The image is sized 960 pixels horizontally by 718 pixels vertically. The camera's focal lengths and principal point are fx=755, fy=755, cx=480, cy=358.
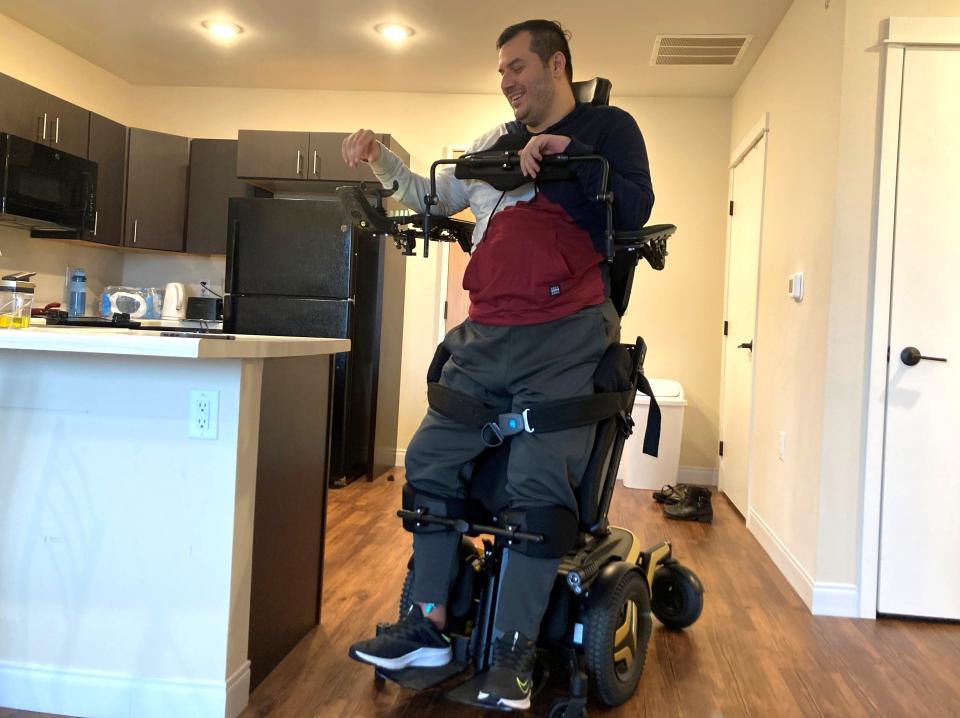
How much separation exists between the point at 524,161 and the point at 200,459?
0.94 metres

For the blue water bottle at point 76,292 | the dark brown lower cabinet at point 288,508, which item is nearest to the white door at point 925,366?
the dark brown lower cabinet at point 288,508

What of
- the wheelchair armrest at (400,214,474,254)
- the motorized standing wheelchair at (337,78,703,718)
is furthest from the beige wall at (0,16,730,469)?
the motorized standing wheelchair at (337,78,703,718)

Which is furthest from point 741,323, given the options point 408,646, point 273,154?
point 408,646

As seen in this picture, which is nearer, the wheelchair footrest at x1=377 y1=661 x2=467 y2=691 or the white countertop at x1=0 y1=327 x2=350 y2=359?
the white countertop at x1=0 y1=327 x2=350 y2=359

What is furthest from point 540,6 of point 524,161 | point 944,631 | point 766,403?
point 944,631

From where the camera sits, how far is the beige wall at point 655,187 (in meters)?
4.93

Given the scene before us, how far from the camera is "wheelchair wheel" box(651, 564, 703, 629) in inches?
91.5

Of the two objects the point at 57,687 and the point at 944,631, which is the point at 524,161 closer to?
the point at 57,687

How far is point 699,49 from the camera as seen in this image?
13.5ft

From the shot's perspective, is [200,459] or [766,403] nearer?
[200,459]

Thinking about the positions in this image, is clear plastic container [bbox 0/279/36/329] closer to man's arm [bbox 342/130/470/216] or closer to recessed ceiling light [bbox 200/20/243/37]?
man's arm [bbox 342/130/470/216]

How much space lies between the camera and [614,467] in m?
1.86

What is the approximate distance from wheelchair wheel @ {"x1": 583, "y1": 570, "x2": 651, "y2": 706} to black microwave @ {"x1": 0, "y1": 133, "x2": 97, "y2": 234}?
3.38m

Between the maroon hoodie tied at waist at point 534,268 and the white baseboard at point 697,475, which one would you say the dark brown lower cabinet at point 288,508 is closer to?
the maroon hoodie tied at waist at point 534,268
